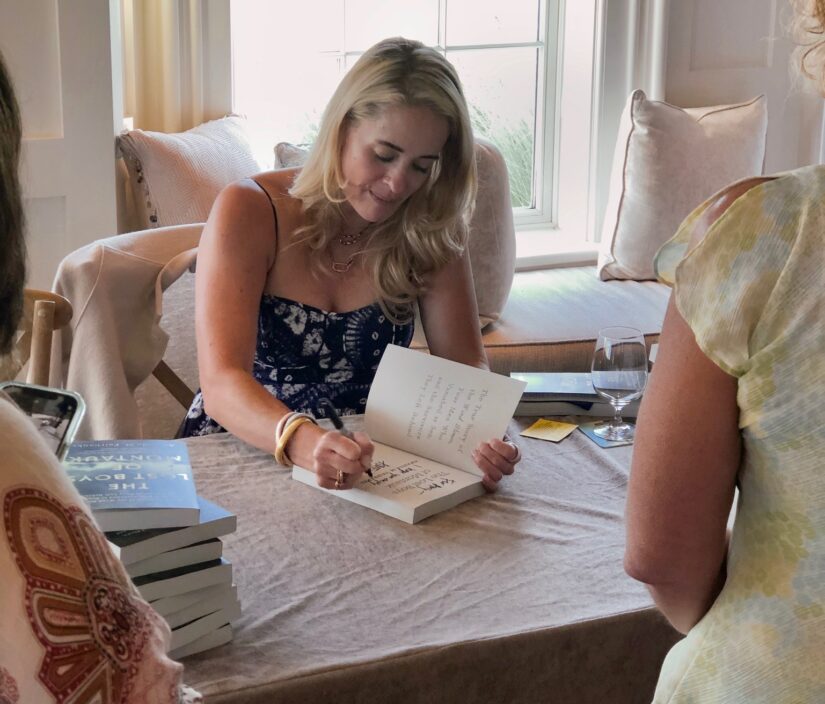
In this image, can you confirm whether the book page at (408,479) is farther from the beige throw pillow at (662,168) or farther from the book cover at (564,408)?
the beige throw pillow at (662,168)

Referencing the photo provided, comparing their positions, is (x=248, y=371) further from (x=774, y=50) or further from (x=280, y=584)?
(x=774, y=50)

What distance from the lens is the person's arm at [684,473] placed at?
2.80ft

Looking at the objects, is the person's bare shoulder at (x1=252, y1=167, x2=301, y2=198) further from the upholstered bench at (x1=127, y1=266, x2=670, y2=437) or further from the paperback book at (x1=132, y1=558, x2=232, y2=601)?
the paperback book at (x1=132, y1=558, x2=232, y2=601)

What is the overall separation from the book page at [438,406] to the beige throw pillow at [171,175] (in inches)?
58.0

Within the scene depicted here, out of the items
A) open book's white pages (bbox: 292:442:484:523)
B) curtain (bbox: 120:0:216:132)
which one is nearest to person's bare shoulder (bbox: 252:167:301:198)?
open book's white pages (bbox: 292:442:484:523)

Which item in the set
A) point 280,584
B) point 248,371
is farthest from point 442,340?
point 280,584

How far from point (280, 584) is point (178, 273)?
3.18 ft

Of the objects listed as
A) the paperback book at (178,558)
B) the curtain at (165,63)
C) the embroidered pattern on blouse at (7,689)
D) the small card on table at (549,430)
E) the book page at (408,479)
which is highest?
the curtain at (165,63)

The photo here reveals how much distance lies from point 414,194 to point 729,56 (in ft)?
6.96

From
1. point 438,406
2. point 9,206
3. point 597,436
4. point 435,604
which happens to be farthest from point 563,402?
point 9,206

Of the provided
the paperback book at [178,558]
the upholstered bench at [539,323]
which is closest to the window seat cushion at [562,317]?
the upholstered bench at [539,323]

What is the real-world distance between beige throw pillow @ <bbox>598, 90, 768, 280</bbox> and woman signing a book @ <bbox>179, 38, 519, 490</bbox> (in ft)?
4.77

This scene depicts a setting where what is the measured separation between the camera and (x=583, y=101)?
3803 mm

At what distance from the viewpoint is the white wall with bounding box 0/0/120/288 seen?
8.84ft
